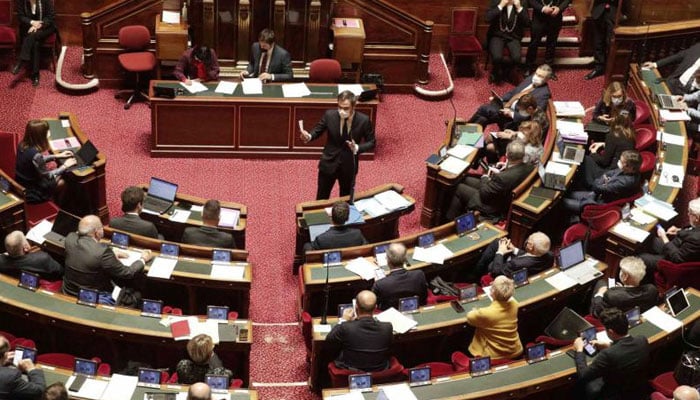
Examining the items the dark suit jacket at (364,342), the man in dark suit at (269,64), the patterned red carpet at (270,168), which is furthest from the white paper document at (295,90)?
the dark suit jacket at (364,342)

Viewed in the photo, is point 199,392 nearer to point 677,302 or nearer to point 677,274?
point 677,302

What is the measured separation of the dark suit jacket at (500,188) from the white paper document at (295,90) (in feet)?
8.43

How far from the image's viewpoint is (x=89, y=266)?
24.5ft

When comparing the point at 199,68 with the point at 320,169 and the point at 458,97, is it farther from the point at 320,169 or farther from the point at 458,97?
the point at 458,97

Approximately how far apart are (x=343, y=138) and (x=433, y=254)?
155 cm

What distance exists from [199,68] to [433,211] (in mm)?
3188

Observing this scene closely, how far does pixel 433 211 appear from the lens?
9.85m

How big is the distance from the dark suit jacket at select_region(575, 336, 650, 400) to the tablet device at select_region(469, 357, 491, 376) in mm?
638

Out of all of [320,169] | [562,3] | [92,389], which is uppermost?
[562,3]

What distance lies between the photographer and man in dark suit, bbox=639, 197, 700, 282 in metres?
8.03

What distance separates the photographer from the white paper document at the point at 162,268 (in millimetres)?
7711

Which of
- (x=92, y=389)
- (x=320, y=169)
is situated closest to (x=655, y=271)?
(x=320, y=169)

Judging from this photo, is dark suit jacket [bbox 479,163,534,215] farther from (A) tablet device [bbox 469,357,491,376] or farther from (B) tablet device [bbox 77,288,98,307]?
(B) tablet device [bbox 77,288,98,307]

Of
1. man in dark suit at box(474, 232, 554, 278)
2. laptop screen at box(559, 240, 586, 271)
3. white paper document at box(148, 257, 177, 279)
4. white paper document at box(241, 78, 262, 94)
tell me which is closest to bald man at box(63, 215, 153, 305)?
white paper document at box(148, 257, 177, 279)
